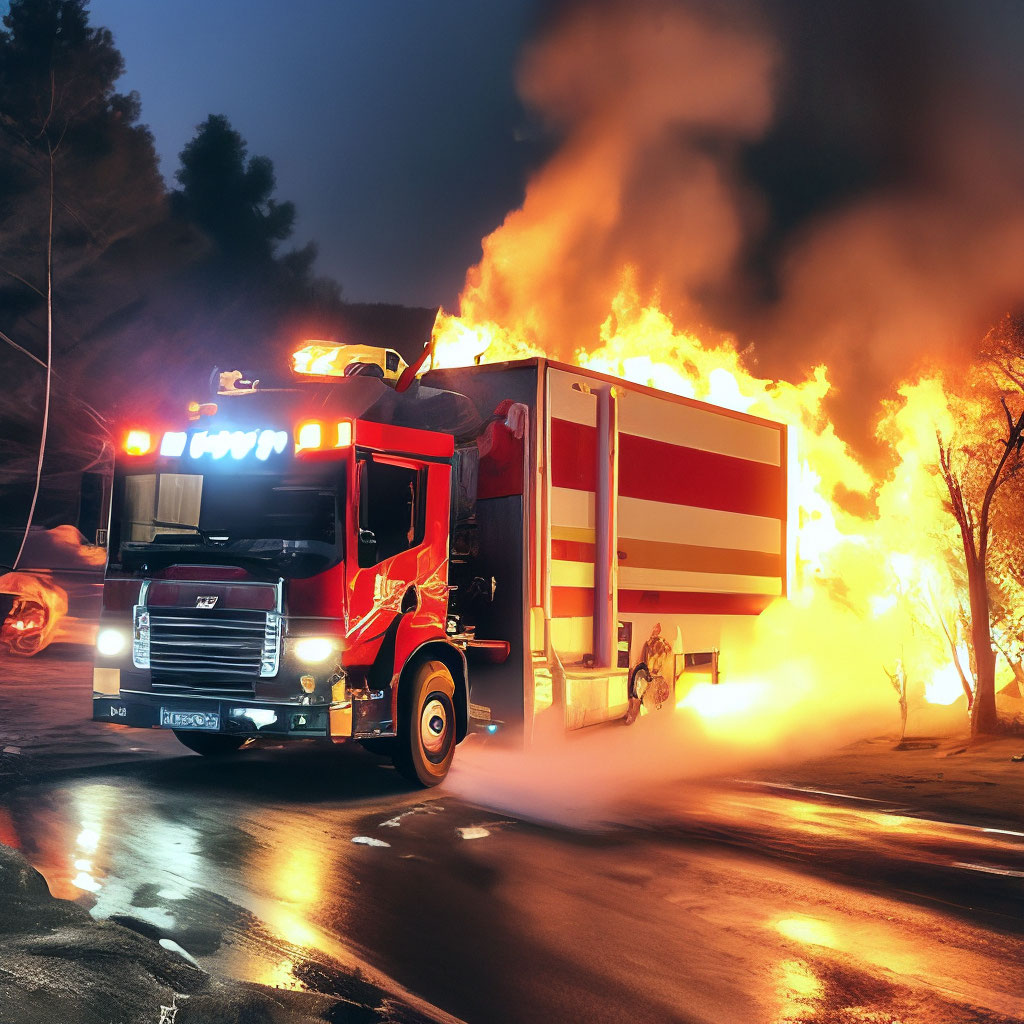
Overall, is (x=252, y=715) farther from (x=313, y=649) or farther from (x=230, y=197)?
(x=230, y=197)

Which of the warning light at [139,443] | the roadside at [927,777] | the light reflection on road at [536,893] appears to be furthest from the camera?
the roadside at [927,777]

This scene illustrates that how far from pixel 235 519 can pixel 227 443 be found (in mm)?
636

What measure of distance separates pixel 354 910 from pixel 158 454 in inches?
199

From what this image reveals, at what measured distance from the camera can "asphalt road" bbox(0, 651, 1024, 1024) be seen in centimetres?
547

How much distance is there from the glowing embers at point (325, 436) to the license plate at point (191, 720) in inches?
86.1

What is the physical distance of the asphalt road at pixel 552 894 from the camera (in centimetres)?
547

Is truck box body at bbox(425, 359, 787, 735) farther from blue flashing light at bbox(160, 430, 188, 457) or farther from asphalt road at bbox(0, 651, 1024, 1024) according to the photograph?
blue flashing light at bbox(160, 430, 188, 457)

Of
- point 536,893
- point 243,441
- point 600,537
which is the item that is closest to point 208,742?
point 243,441

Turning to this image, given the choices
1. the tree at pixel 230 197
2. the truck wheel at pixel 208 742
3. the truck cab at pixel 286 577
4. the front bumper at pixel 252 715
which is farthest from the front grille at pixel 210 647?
the tree at pixel 230 197

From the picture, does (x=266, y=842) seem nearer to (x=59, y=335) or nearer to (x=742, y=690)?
(x=742, y=690)

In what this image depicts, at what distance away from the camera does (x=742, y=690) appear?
14.7 meters

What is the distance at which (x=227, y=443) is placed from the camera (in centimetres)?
1023

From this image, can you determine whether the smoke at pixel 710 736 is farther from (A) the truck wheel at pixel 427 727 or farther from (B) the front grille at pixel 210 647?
(B) the front grille at pixel 210 647

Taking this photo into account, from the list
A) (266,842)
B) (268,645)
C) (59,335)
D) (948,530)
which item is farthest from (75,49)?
(266,842)
